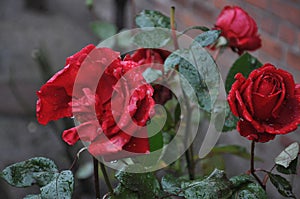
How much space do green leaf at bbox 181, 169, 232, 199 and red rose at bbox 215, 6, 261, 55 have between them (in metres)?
0.25

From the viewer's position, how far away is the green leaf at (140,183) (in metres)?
0.54

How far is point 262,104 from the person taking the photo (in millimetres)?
522

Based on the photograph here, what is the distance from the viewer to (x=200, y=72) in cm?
62

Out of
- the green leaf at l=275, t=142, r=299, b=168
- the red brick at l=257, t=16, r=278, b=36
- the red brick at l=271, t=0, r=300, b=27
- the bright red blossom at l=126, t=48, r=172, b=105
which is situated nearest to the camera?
the green leaf at l=275, t=142, r=299, b=168

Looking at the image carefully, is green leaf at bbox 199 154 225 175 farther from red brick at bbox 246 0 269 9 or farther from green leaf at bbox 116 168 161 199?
red brick at bbox 246 0 269 9

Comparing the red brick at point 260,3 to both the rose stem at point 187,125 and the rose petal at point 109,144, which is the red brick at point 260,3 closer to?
the rose stem at point 187,125

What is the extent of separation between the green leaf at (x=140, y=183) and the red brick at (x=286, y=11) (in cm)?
102

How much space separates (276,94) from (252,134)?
0.05 metres

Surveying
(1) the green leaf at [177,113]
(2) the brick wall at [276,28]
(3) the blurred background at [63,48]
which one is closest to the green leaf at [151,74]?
(1) the green leaf at [177,113]

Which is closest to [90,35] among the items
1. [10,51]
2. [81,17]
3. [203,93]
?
[81,17]

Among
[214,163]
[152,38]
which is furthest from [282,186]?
[214,163]

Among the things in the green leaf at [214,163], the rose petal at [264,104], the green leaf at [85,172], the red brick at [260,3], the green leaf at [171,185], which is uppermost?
the rose petal at [264,104]

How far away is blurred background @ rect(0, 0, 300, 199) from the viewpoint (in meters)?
1.50

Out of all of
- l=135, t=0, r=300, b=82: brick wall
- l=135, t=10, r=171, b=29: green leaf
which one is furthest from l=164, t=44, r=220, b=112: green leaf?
l=135, t=0, r=300, b=82: brick wall
